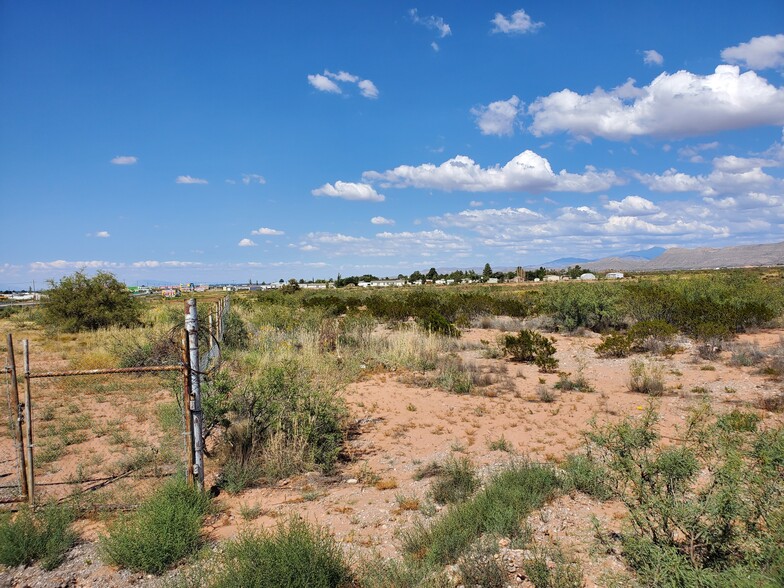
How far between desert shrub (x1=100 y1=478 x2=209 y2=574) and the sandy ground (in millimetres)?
155

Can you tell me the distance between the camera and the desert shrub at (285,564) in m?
3.90

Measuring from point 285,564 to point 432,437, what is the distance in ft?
17.4

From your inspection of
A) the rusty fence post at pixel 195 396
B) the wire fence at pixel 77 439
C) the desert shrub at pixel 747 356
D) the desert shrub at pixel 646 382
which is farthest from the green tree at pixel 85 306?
the desert shrub at pixel 747 356

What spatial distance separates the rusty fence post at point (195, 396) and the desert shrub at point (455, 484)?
9.93 feet

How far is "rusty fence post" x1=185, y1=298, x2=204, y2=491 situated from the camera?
20.0 ft

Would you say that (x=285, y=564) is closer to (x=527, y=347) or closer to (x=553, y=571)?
(x=553, y=571)

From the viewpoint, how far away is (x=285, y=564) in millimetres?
3986

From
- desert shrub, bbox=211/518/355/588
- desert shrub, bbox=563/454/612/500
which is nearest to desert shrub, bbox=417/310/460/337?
desert shrub, bbox=563/454/612/500

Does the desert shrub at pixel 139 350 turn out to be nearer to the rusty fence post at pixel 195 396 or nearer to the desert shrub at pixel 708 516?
the rusty fence post at pixel 195 396

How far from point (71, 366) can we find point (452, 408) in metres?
12.8

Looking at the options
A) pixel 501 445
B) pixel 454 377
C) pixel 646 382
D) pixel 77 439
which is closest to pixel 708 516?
pixel 501 445

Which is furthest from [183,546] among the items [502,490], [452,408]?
[452,408]

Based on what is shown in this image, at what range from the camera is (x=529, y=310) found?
26625 mm

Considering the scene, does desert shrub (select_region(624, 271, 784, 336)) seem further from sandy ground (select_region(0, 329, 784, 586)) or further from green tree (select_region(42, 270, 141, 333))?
green tree (select_region(42, 270, 141, 333))
